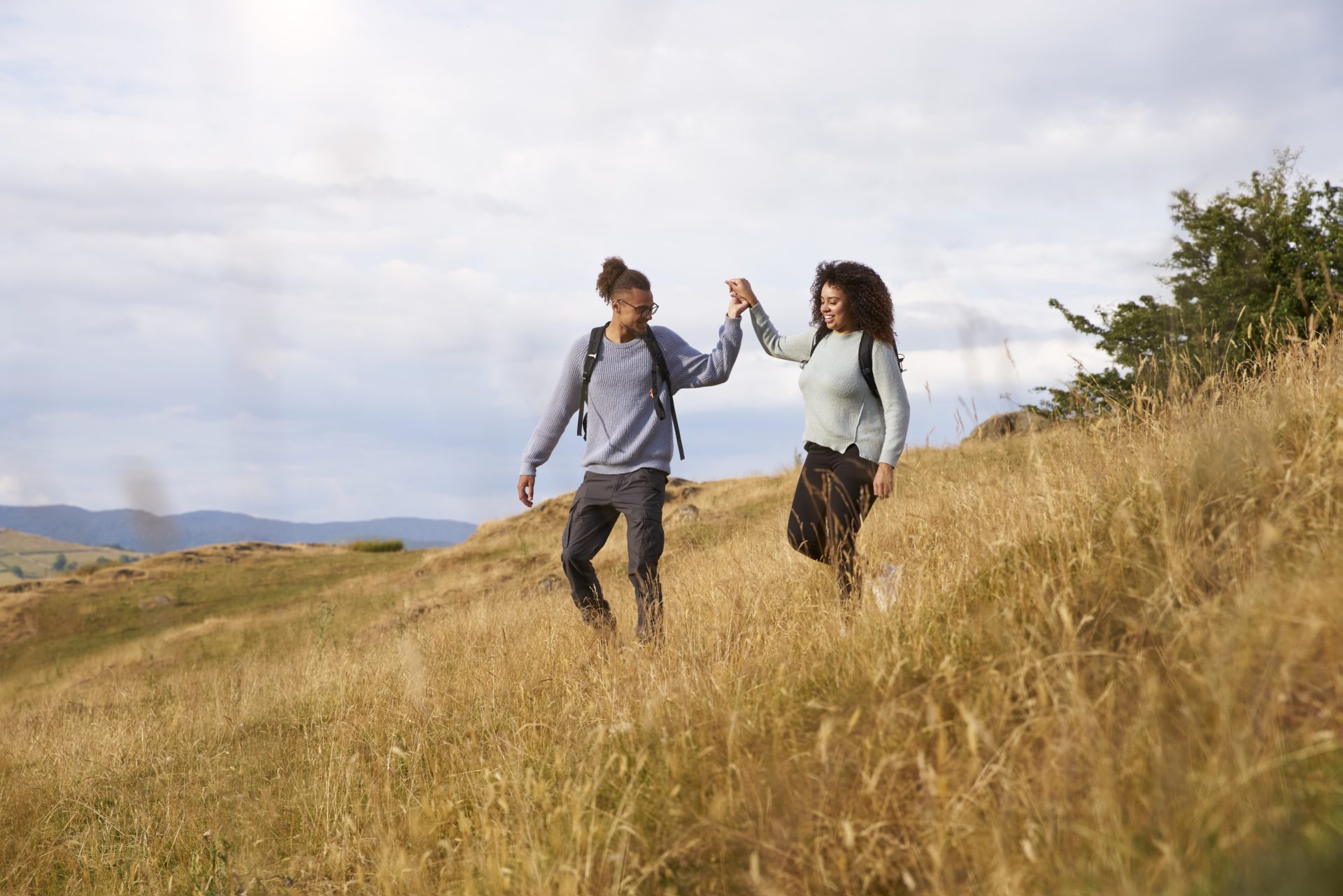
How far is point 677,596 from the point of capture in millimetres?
6938

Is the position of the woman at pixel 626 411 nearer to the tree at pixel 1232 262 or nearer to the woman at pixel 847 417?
the woman at pixel 847 417

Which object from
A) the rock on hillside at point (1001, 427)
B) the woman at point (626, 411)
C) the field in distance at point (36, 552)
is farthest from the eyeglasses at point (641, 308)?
the field in distance at point (36, 552)

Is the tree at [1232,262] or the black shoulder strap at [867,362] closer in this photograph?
the black shoulder strap at [867,362]

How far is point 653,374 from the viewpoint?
6.27 m

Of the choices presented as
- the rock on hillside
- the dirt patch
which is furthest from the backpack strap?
the dirt patch

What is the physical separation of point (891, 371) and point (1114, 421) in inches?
48.4

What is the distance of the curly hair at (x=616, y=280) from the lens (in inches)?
243

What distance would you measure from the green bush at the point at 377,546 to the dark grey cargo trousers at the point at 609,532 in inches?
1184

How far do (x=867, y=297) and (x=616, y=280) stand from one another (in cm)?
174

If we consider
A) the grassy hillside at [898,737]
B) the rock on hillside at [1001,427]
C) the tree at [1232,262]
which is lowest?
the grassy hillside at [898,737]

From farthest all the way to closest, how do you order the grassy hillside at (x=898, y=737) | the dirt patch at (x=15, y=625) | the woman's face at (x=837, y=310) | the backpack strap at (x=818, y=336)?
the dirt patch at (x=15, y=625), the backpack strap at (x=818, y=336), the woman's face at (x=837, y=310), the grassy hillside at (x=898, y=737)

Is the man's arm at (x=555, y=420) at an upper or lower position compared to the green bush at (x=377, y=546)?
upper

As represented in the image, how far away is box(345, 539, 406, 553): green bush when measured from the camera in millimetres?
35000

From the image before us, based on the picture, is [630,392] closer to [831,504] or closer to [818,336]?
[818,336]
